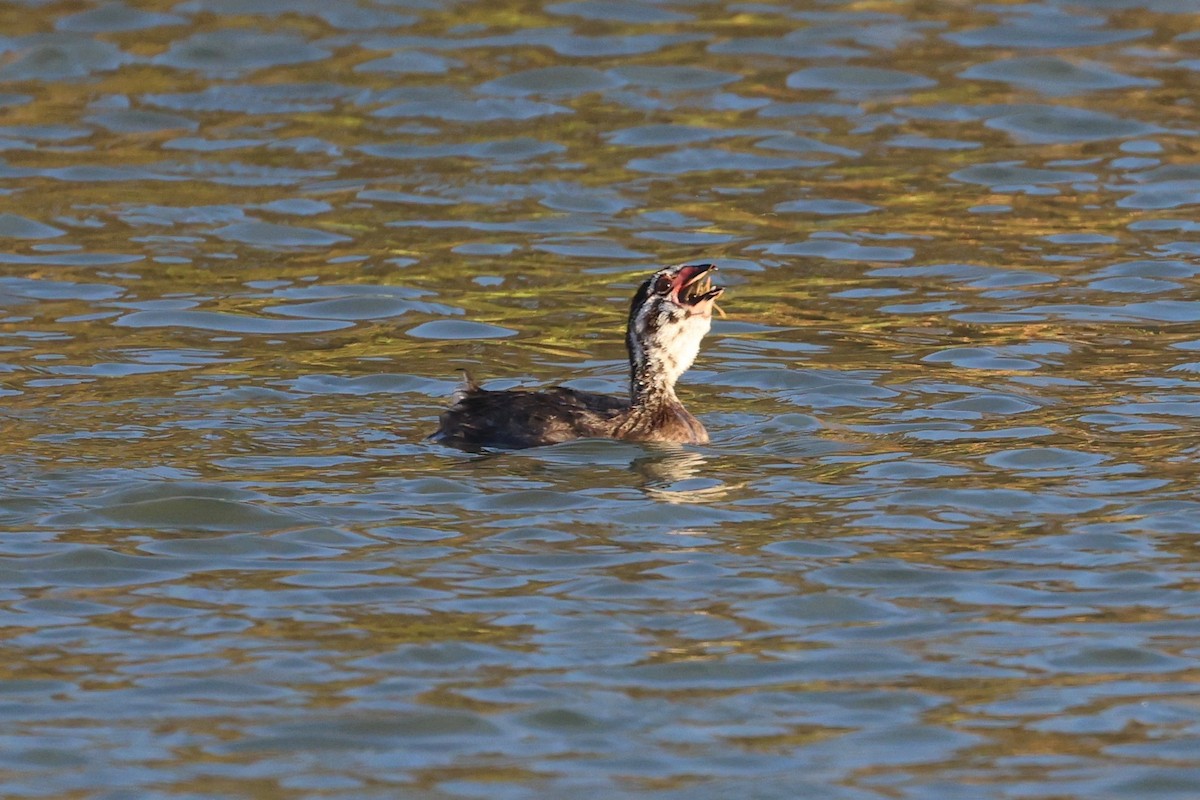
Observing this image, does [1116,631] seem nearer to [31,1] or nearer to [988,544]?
[988,544]

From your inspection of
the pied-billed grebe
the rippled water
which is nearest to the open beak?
the pied-billed grebe

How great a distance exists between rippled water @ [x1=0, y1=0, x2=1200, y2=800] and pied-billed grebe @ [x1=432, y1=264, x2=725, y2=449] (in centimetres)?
17

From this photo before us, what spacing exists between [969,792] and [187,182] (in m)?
13.2

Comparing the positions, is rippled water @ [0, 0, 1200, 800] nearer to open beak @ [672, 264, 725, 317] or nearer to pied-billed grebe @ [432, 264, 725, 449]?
pied-billed grebe @ [432, 264, 725, 449]

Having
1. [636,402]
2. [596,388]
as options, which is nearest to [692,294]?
[636,402]

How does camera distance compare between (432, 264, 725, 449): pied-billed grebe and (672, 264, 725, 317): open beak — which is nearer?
(432, 264, 725, 449): pied-billed grebe

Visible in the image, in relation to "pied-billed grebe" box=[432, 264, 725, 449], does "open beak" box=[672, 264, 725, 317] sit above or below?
above

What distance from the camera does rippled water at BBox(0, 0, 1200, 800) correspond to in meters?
8.51

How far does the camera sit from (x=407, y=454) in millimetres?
12359

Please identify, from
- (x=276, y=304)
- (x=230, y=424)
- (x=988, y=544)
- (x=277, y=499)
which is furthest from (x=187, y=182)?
(x=988, y=544)

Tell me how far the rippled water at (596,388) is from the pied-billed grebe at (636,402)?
0.55 ft

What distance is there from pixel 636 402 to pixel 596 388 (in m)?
1.91

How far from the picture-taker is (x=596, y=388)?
48.2ft

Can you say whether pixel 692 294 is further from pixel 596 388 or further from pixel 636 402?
pixel 596 388
